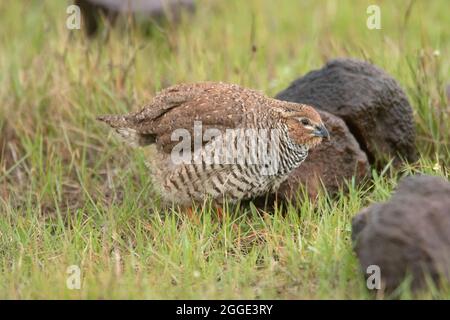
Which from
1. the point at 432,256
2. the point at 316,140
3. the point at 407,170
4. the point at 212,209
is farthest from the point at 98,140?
the point at 432,256

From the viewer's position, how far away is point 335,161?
6477 mm

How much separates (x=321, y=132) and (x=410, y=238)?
1.63m

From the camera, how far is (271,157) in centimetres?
597

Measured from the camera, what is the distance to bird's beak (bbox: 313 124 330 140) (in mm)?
6039

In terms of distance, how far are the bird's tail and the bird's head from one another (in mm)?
1003

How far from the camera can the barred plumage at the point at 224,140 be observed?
5.91 metres

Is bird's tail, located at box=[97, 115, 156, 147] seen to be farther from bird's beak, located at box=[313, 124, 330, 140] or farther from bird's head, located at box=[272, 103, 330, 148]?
bird's beak, located at box=[313, 124, 330, 140]

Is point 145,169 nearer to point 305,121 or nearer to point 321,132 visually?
point 305,121

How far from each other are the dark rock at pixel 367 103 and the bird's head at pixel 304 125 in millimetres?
594

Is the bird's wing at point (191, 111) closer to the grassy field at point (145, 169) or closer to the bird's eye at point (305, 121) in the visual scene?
the bird's eye at point (305, 121)

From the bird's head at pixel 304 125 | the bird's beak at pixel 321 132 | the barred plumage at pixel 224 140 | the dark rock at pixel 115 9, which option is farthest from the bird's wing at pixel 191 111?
the dark rock at pixel 115 9

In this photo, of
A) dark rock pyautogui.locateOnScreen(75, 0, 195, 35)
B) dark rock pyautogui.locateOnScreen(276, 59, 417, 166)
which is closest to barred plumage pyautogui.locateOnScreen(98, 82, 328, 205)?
dark rock pyautogui.locateOnScreen(276, 59, 417, 166)

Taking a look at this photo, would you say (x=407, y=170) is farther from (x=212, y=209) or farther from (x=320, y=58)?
(x=320, y=58)

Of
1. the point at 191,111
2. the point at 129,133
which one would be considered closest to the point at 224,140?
the point at 191,111
